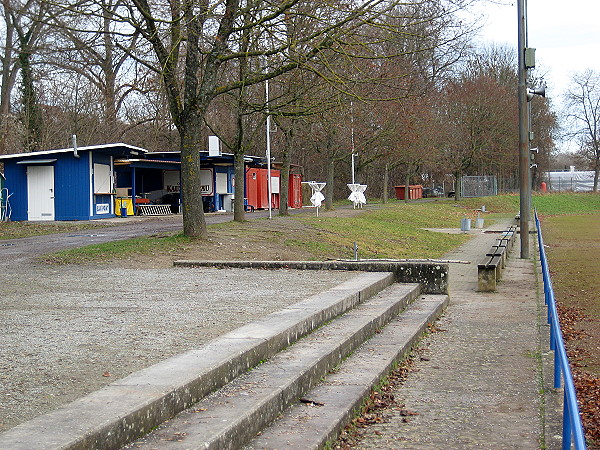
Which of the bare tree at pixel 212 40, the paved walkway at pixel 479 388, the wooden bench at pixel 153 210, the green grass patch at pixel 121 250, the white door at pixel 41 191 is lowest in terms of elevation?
the paved walkway at pixel 479 388

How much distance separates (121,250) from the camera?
1565 centimetres

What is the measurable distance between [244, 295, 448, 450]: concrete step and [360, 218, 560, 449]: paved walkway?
9.4 inches

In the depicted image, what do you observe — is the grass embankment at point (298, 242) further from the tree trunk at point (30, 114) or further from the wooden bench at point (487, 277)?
the tree trunk at point (30, 114)

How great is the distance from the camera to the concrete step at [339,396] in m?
5.12

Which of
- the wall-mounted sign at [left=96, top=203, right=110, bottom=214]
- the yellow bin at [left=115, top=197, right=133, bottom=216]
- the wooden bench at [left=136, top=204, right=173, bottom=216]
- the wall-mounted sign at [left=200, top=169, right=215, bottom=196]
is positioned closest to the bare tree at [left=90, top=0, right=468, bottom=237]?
the wall-mounted sign at [left=96, top=203, right=110, bottom=214]

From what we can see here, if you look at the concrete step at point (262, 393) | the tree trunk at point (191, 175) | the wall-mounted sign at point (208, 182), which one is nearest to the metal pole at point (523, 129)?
the tree trunk at point (191, 175)

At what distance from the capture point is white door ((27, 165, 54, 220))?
3044 centimetres

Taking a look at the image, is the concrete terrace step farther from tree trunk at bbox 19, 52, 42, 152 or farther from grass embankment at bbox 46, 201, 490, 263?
tree trunk at bbox 19, 52, 42, 152

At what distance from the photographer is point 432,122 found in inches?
2009

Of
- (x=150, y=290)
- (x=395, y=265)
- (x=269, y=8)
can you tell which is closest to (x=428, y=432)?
(x=150, y=290)

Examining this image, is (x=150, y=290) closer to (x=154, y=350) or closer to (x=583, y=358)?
(x=154, y=350)

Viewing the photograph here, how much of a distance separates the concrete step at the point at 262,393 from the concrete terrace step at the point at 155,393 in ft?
0.28

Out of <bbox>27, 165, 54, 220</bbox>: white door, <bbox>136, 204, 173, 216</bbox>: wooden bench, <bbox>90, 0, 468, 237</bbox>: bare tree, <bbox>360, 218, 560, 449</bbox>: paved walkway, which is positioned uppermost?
<bbox>90, 0, 468, 237</bbox>: bare tree

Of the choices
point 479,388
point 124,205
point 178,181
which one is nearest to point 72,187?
point 124,205
